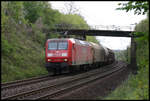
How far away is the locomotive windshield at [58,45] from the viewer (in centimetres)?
2060

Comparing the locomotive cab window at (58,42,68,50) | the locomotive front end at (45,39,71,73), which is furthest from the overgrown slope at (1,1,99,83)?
the locomotive cab window at (58,42,68,50)

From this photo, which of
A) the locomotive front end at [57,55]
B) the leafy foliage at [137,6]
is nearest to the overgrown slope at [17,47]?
the locomotive front end at [57,55]

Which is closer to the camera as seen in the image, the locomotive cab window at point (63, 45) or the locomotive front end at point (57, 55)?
the locomotive front end at point (57, 55)

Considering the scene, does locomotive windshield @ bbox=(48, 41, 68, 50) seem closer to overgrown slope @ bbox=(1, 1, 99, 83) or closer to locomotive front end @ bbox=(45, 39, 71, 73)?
locomotive front end @ bbox=(45, 39, 71, 73)

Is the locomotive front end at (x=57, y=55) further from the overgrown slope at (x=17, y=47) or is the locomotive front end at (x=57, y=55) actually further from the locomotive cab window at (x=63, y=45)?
the overgrown slope at (x=17, y=47)

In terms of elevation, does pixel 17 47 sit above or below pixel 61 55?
above

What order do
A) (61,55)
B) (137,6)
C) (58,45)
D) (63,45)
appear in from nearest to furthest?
(137,6) → (61,55) → (63,45) → (58,45)

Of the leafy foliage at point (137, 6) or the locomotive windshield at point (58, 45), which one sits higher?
the leafy foliage at point (137, 6)

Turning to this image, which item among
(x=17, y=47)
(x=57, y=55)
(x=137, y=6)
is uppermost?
(x=137, y=6)

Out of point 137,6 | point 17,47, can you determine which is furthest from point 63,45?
A: point 137,6

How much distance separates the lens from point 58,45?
20.8 meters

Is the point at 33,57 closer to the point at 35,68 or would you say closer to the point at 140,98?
the point at 35,68

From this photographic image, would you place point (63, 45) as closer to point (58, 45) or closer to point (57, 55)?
point (58, 45)

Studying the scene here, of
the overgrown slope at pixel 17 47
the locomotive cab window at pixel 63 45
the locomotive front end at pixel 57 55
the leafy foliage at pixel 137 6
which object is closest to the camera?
the leafy foliage at pixel 137 6
